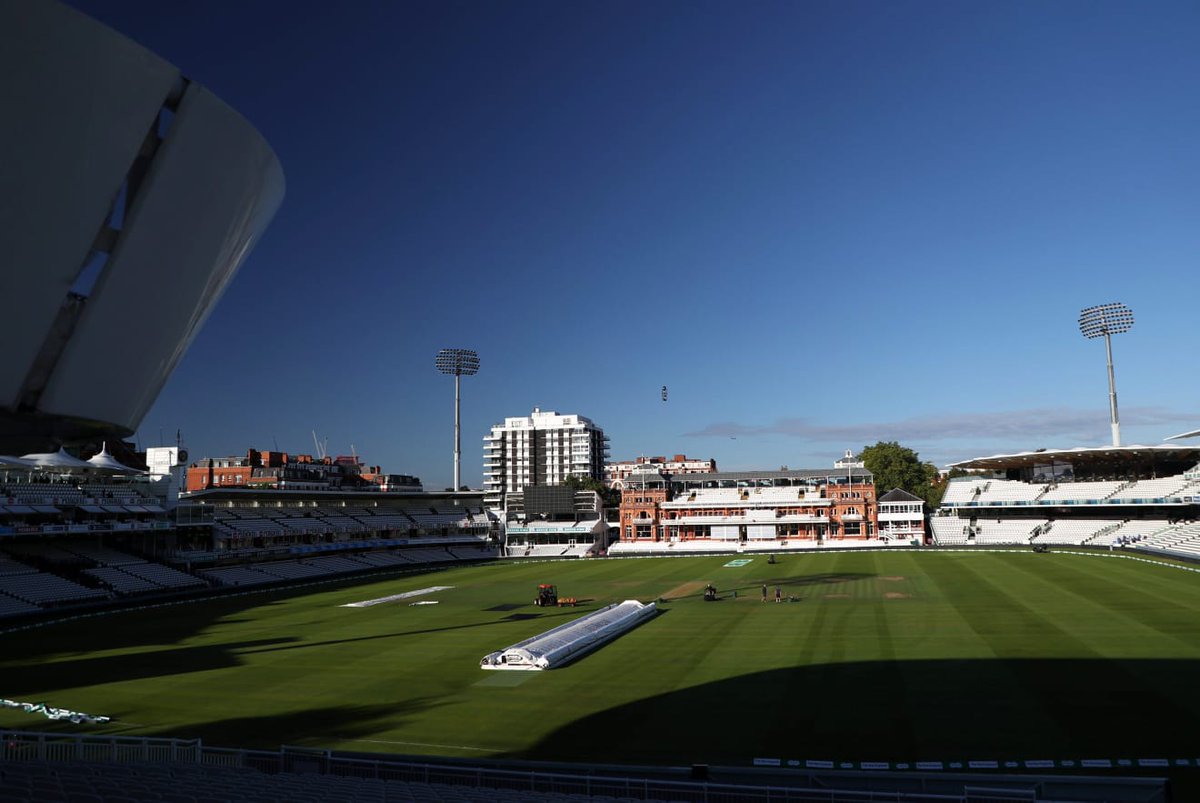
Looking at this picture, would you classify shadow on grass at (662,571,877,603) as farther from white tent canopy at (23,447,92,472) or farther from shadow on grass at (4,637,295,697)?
white tent canopy at (23,447,92,472)

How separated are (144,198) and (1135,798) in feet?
56.2

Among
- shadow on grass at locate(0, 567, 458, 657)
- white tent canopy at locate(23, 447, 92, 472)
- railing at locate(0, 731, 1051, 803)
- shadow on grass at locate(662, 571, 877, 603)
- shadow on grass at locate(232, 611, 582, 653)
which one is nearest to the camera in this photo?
railing at locate(0, 731, 1051, 803)

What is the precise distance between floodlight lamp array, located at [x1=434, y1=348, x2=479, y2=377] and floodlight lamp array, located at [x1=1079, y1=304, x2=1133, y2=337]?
72829mm

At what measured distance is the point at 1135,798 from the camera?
13.6 metres

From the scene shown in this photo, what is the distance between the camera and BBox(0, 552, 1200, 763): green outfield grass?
19.5 meters

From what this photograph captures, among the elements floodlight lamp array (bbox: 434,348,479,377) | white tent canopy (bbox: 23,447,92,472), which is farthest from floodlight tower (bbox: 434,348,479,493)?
white tent canopy (bbox: 23,447,92,472)

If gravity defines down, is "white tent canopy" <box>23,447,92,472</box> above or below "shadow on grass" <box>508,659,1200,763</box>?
above

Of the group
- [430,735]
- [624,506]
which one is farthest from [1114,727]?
[624,506]

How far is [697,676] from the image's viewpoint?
2605 centimetres

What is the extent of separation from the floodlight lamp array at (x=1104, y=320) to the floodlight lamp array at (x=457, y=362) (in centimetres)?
7283

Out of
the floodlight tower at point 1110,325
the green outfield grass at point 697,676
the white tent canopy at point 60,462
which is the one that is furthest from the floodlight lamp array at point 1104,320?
the white tent canopy at point 60,462

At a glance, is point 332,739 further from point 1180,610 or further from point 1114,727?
point 1180,610

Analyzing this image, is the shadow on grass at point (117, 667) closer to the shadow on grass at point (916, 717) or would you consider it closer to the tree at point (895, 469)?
the shadow on grass at point (916, 717)

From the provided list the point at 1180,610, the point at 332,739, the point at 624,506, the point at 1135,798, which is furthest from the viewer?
the point at 624,506
